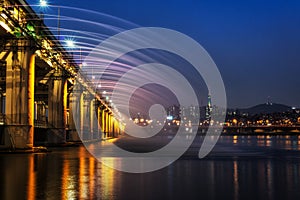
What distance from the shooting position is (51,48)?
56844 millimetres

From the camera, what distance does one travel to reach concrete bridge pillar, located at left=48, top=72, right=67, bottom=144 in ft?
210

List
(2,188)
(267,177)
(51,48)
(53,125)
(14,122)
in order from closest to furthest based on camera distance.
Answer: (2,188) < (267,177) < (14,122) < (51,48) < (53,125)

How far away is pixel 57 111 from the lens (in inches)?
2562

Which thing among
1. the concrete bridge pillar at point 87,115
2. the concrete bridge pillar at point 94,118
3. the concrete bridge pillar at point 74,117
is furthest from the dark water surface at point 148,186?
the concrete bridge pillar at point 94,118

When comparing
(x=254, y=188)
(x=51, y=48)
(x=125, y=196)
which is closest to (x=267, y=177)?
(x=254, y=188)

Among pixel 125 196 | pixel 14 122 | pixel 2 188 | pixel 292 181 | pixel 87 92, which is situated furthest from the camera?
pixel 87 92

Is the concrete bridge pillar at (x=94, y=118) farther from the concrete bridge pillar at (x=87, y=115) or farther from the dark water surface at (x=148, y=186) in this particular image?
the dark water surface at (x=148, y=186)

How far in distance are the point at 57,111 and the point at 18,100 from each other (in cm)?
2232

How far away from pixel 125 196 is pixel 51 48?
44774 mm

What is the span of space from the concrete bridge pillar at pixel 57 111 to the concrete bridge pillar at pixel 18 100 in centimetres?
2094

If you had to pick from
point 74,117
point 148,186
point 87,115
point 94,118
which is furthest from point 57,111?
point 148,186

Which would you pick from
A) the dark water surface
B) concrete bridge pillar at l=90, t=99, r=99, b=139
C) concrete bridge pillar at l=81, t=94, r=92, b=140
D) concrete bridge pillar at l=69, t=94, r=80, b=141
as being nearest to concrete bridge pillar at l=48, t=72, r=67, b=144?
concrete bridge pillar at l=69, t=94, r=80, b=141

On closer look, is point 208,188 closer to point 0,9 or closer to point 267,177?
point 267,177

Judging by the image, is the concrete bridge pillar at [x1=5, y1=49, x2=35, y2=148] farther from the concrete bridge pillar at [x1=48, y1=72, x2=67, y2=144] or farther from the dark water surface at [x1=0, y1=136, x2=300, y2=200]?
the concrete bridge pillar at [x1=48, y1=72, x2=67, y2=144]
